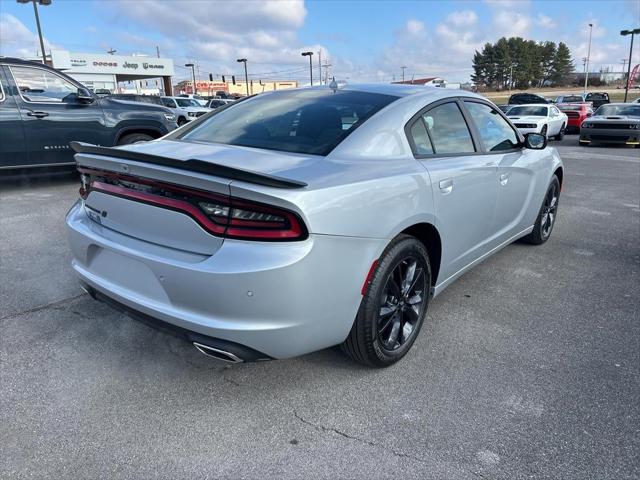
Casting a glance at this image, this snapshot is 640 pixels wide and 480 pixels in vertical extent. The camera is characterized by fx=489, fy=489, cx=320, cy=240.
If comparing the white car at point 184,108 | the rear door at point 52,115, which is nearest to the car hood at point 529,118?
the white car at point 184,108

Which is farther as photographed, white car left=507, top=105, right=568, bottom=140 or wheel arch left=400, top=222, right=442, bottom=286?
white car left=507, top=105, right=568, bottom=140

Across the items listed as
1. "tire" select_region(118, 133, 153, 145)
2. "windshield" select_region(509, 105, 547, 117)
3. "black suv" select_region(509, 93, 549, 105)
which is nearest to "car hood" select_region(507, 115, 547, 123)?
"windshield" select_region(509, 105, 547, 117)

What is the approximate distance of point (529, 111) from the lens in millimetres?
17266

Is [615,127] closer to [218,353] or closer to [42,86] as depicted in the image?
[42,86]

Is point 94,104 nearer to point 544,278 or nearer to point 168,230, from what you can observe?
point 168,230

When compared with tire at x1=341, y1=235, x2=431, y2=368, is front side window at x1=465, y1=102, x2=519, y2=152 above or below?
above

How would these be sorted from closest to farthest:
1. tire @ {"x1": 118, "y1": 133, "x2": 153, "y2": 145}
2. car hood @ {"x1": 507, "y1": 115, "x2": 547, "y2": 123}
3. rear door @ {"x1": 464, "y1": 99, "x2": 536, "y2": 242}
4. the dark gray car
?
rear door @ {"x1": 464, "y1": 99, "x2": 536, "y2": 242}, tire @ {"x1": 118, "y1": 133, "x2": 153, "y2": 145}, the dark gray car, car hood @ {"x1": 507, "y1": 115, "x2": 547, "y2": 123}

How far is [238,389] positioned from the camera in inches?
101

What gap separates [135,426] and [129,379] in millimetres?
410

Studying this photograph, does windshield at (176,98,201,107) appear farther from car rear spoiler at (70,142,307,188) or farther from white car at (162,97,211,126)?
car rear spoiler at (70,142,307,188)

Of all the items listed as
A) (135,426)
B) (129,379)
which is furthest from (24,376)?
(135,426)

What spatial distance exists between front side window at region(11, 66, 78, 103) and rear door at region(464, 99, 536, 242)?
20.2 feet

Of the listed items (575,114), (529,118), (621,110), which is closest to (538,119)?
(529,118)

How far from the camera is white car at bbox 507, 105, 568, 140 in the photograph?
52.2 feet
